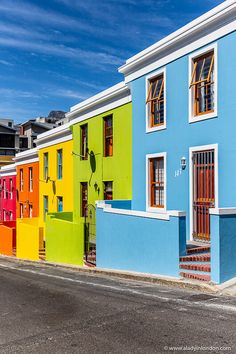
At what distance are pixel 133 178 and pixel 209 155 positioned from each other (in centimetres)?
424

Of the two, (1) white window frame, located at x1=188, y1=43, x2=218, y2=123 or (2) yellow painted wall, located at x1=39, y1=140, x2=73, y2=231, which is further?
(2) yellow painted wall, located at x1=39, y1=140, x2=73, y2=231

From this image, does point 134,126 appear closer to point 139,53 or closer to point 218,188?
point 139,53

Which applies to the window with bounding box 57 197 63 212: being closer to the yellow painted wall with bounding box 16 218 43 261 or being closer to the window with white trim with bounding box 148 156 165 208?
the yellow painted wall with bounding box 16 218 43 261

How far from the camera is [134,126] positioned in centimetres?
1538

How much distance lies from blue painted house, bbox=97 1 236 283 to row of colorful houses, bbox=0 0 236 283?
0.03 m

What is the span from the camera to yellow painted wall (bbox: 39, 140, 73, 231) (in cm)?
2278

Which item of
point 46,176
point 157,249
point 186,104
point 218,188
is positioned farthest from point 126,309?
point 46,176

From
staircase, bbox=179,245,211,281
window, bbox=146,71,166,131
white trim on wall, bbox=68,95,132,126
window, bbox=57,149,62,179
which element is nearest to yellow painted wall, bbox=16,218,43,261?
window, bbox=57,149,62,179

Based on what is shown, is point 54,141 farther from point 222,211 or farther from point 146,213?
point 222,211

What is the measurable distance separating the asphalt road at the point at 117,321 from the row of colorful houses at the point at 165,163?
61.8 inches

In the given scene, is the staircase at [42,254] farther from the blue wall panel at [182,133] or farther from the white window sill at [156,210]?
the white window sill at [156,210]

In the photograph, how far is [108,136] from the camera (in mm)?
18000

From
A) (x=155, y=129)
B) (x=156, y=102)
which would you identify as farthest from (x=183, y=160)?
(x=156, y=102)

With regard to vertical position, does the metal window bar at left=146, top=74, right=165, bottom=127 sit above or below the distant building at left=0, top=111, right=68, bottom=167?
below
